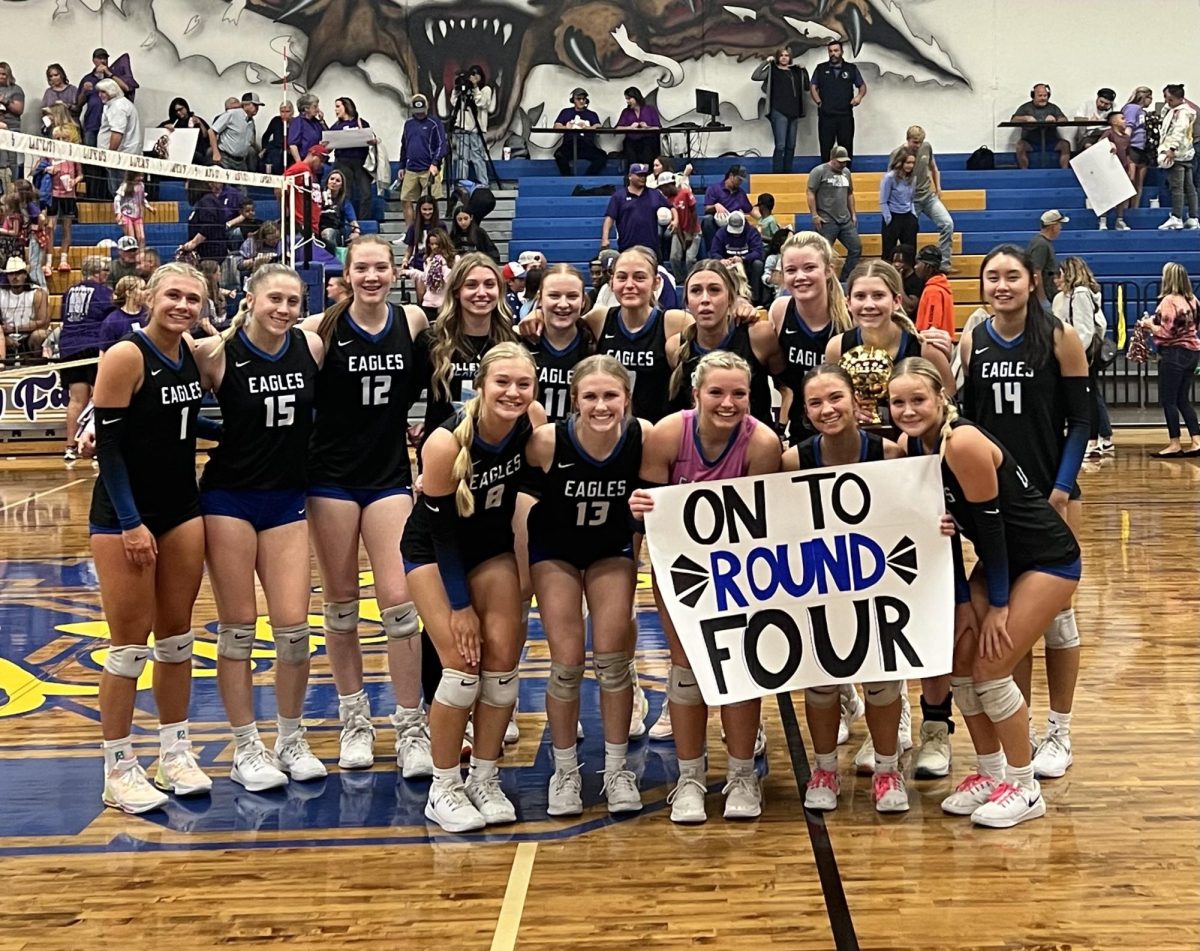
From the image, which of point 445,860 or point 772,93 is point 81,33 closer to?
point 772,93

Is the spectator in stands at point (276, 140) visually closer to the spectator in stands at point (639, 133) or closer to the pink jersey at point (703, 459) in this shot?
the spectator in stands at point (639, 133)

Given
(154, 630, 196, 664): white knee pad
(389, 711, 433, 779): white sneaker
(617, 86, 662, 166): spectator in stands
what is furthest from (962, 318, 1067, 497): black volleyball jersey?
(617, 86, 662, 166): spectator in stands

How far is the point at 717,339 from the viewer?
17.1 feet

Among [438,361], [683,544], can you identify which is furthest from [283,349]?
[683,544]

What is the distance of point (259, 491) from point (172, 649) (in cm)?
61

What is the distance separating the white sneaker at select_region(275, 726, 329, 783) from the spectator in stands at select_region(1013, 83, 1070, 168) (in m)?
18.0

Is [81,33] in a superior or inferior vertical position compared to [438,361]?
superior

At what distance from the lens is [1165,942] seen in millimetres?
3588

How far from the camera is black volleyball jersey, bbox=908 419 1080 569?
4480mm

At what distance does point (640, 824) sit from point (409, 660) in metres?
1.11

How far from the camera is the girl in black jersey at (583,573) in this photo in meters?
4.57

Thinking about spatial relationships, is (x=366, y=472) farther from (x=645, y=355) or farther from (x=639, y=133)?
(x=639, y=133)

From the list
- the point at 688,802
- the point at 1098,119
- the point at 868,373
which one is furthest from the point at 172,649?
the point at 1098,119

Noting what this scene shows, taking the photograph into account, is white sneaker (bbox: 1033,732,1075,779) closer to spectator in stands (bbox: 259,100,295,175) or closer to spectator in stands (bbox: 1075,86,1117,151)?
spectator in stands (bbox: 259,100,295,175)
